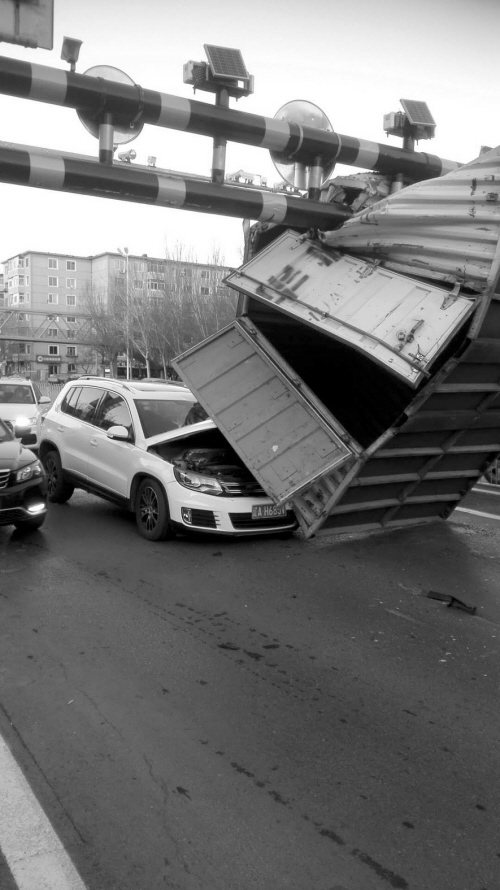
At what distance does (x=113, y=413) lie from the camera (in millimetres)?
8938

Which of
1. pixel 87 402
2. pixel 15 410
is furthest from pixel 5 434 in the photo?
pixel 15 410

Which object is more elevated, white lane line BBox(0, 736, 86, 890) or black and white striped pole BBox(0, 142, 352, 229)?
black and white striped pole BBox(0, 142, 352, 229)

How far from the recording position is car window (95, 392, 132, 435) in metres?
8.70

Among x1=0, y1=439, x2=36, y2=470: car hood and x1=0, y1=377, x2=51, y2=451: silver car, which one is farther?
x1=0, y1=377, x2=51, y2=451: silver car

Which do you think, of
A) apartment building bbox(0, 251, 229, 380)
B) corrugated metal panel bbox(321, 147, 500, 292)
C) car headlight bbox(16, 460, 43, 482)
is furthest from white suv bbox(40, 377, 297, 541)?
apartment building bbox(0, 251, 229, 380)

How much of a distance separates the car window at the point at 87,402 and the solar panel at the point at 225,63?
4.12 m

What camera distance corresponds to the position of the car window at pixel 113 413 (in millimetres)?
8695

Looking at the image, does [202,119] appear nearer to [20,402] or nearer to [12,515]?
[12,515]

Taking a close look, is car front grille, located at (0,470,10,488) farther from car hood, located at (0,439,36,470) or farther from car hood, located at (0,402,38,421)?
car hood, located at (0,402,38,421)

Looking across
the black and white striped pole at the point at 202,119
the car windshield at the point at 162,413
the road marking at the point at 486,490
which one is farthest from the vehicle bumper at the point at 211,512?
the road marking at the point at 486,490

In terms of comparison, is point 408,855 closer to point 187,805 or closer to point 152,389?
point 187,805

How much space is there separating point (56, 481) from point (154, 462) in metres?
2.66

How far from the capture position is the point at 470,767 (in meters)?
3.64

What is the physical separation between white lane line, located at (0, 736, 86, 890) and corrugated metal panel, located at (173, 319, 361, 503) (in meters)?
4.38
